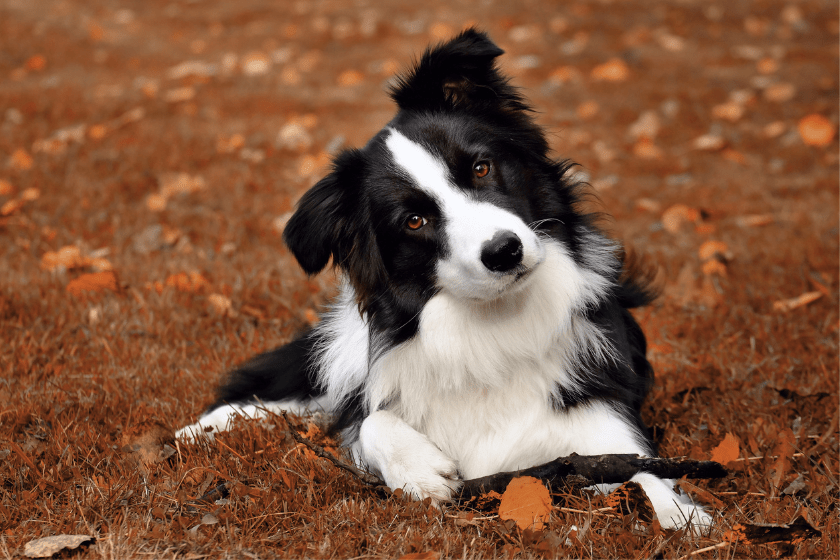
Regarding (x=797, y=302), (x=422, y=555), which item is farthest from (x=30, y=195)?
(x=797, y=302)

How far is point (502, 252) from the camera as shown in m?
2.26

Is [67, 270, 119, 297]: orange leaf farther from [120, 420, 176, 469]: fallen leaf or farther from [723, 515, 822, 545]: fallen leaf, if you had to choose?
[723, 515, 822, 545]: fallen leaf

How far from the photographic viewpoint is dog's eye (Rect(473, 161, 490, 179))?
2570 mm

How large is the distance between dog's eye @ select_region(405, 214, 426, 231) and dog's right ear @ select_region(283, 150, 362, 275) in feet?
0.83

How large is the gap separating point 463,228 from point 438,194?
193 millimetres

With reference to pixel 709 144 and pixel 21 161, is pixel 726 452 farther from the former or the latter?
pixel 21 161

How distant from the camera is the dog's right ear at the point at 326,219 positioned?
2.59 m

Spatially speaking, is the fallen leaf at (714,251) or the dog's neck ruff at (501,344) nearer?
the dog's neck ruff at (501,344)

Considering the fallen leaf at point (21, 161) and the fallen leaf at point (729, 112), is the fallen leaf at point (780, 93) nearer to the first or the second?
the fallen leaf at point (729, 112)

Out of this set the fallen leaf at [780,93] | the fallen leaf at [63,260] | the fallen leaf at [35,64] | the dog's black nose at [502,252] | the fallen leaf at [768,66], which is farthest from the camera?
the fallen leaf at [35,64]

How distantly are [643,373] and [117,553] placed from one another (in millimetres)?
2168

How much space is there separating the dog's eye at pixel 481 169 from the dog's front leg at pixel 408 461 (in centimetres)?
95

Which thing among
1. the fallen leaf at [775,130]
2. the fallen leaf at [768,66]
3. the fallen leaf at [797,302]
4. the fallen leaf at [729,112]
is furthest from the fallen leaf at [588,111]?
the fallen leaf at [797,302]

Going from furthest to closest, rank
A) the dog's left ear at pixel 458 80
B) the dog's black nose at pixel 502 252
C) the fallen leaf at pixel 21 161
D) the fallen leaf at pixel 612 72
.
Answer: the fallen leaf at pixel 612 72 < the fallen leaf at pixel 21 161 < the dog's left ear at pixel 458 80 < the dog's black nose at pixel 502 252
